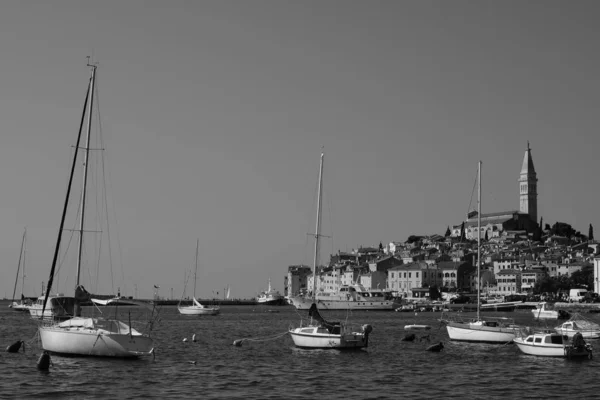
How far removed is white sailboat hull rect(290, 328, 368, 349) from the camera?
47.8 metres

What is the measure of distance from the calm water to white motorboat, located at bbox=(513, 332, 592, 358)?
55 centimetres

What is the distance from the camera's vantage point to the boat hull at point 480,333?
5431cm

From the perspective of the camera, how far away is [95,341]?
39.2 m

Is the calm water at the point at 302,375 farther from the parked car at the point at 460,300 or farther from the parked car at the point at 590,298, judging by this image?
the parked car at the point at 460,300

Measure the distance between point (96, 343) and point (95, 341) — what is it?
0.10 metres

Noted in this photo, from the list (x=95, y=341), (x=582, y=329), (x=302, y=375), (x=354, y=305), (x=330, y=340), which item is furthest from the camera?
(x=354, y=305)

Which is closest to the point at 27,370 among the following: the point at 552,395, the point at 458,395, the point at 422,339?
the point at 458,395

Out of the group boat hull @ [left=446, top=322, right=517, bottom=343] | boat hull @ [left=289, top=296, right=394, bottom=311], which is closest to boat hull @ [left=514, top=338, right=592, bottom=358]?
boat hull @ [left=446, top=322, right=517, bottom=343]

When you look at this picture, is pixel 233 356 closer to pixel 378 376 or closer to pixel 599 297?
pixel 378 376

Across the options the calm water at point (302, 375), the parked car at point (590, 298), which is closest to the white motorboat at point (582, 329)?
the calm water at point (302, 375)

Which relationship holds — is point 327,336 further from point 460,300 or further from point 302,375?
point 460,300

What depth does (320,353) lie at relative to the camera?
46875 mm

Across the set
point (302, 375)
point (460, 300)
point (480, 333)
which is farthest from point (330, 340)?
point (460, 300)

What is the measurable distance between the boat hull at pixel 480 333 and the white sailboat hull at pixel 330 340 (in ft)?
29.9
